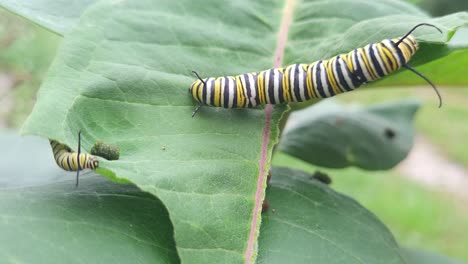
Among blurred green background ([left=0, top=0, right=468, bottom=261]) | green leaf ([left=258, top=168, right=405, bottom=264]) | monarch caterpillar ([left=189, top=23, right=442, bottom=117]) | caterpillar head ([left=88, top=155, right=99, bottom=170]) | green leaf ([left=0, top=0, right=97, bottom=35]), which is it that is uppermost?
green leaf ([left=0, top=0, right=97, bottom=35])

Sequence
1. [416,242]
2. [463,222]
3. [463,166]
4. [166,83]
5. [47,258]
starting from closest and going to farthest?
[47,258]
[166,83]
[416,242]
[463,222]
[463,166]

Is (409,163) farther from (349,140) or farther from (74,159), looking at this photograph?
(74,159)

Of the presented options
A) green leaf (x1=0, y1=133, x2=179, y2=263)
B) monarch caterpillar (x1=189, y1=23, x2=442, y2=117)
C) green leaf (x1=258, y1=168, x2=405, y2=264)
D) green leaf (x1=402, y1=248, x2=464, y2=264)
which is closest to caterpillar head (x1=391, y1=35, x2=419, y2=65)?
monarch caterpillar (x1=189, y1=23, x2=442, y2=117)

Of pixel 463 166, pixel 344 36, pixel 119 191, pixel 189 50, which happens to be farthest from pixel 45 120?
pixel 463 166

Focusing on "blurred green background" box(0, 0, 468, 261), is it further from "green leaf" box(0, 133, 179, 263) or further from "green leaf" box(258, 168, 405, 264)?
"green leaf" box(0, 133, 179, 263)

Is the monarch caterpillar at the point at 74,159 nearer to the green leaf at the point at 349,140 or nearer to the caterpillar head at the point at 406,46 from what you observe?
the caterpillar head at the point at 406,46

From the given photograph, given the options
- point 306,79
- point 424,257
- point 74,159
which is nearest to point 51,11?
point 74,159

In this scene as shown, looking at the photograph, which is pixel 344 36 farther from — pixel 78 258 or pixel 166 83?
pixel 78 258
